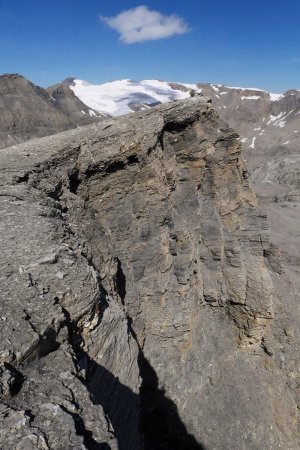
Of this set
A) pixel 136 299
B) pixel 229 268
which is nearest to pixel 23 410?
pixel 136 299

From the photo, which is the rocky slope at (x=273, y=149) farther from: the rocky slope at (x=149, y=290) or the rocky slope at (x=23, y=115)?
the rocky slope at (x=23, y=115)

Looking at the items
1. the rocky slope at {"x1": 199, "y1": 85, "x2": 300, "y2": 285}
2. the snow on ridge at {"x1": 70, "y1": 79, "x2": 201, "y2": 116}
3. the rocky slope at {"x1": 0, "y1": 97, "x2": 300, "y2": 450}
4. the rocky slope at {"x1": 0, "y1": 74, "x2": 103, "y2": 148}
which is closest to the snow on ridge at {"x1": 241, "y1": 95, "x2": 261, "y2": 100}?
the rocky slope at {"x1": 199, "y1": 85, "x2": 300, "y2": 285}

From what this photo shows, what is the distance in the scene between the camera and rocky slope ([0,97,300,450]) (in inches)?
279

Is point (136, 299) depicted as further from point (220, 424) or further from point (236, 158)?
point (236, 158)

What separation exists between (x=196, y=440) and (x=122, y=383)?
8.43 m

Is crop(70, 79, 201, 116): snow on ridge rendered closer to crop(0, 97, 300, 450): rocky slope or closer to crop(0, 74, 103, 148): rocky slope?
crop(0, 74, 103, 148): rocky slope

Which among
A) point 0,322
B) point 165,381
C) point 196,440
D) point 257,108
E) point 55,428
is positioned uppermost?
point 257,108

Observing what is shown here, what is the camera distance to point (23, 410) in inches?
207

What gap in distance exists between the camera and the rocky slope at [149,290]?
23.2 feet

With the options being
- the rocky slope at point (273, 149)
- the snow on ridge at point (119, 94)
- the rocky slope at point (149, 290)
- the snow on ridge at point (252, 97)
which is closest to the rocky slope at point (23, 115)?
the rocky slope at point (273, 149)

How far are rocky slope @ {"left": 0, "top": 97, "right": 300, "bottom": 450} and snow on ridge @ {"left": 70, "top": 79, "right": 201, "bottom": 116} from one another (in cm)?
12067

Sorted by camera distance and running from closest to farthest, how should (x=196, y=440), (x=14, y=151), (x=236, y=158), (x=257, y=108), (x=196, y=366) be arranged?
(x=14, y=151) < (x=196, y=440) < (x=196, y=366) < (x=236, y=158) < (x=257, y=108)

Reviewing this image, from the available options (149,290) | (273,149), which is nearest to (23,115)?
(149,290)

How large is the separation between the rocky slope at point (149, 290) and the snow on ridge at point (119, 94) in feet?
396
